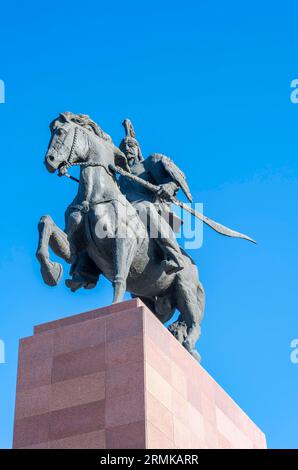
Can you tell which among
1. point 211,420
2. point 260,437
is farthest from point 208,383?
point 260,437

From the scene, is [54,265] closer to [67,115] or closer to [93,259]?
[93,259]

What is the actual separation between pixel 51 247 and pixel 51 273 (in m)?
0.83

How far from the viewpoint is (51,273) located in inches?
549

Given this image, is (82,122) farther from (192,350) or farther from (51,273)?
(192,350)

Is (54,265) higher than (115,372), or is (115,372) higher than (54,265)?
(54,265)

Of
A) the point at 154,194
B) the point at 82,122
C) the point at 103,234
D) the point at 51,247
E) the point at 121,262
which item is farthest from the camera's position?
the point at 154,194

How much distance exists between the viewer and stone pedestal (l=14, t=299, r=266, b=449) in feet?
39.8

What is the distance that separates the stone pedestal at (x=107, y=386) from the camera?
12141mm

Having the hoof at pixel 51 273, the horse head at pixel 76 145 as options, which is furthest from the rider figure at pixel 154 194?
the hoof at pixel 51 273

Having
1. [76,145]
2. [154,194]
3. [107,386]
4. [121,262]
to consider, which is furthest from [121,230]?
[107,386]

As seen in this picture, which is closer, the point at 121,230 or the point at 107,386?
the point at 107,386
